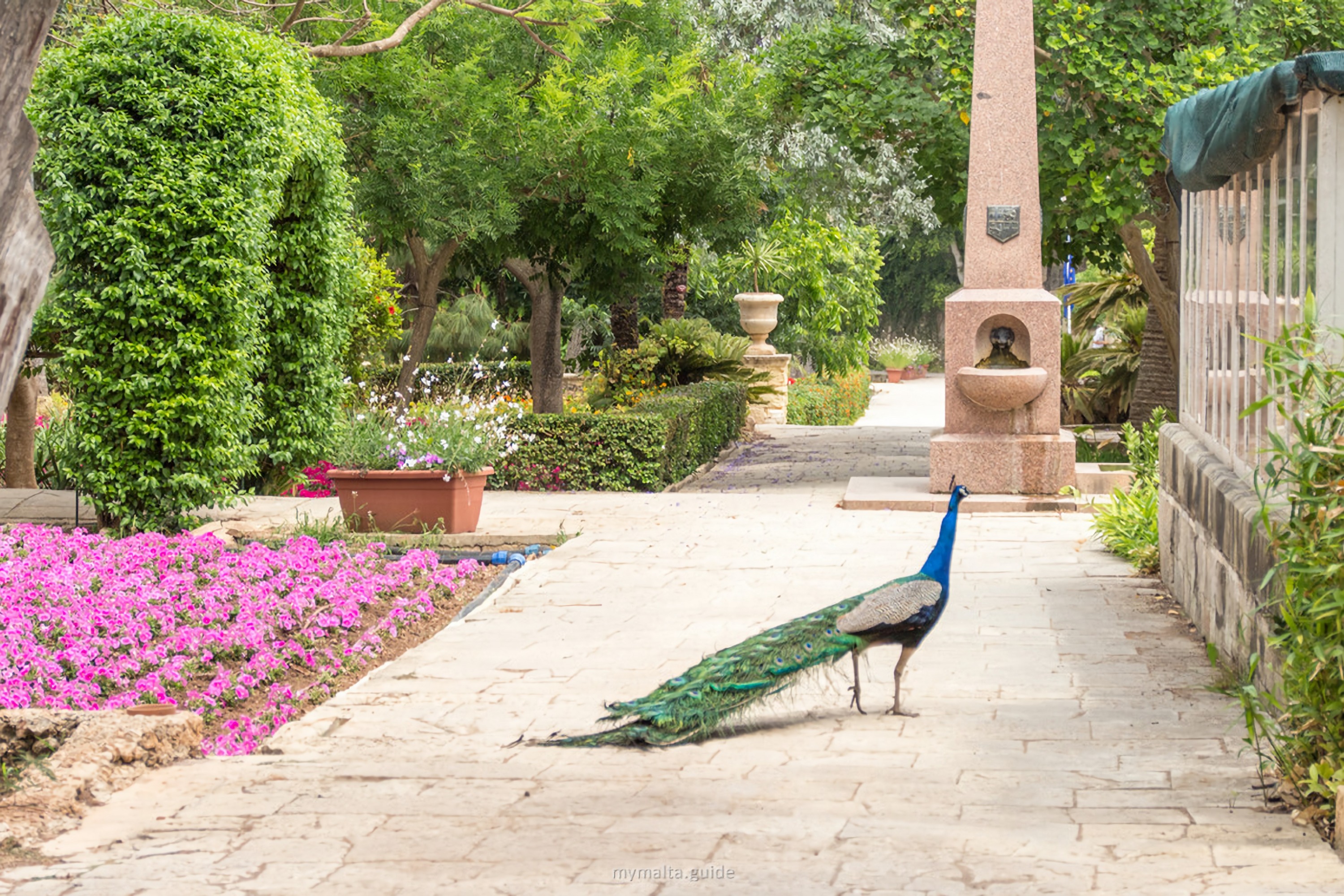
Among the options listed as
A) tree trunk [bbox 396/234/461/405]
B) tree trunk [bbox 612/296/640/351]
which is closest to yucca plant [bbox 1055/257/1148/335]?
tree trunk [bbox 612/296/640/351]

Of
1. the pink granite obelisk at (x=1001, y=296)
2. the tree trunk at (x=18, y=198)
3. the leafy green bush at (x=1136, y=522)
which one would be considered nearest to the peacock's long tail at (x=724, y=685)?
the tree trunk at (x=18, y=198)

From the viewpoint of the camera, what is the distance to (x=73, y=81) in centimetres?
923

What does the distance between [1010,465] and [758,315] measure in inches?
453

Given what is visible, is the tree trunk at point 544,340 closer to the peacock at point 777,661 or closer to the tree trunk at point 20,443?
the tree trunk at point 20,443

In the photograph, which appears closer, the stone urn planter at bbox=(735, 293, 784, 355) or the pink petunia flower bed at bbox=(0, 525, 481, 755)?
the pink petunia flower bed at bbox=(0, 525, 481, 755)

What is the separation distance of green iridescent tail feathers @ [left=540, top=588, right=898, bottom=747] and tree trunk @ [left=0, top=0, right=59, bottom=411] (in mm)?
2653

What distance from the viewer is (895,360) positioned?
41688 mm

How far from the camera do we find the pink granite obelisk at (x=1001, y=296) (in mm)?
12648

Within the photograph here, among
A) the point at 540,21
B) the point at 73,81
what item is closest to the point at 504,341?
the point at 540,21

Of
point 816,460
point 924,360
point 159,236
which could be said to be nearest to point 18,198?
point 159,236

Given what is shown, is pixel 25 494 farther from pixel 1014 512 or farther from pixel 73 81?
pixel 1014 512

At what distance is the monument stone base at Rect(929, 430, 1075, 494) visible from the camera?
12562mm

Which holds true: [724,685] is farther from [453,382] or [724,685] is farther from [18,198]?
[453,382]

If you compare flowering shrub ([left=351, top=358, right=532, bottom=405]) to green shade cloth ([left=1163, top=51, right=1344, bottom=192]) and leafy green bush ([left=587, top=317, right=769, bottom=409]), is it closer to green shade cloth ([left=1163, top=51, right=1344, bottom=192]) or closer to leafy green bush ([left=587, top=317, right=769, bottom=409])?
leafy green bush ([left=587, top=317, right=769, bottom=409])
